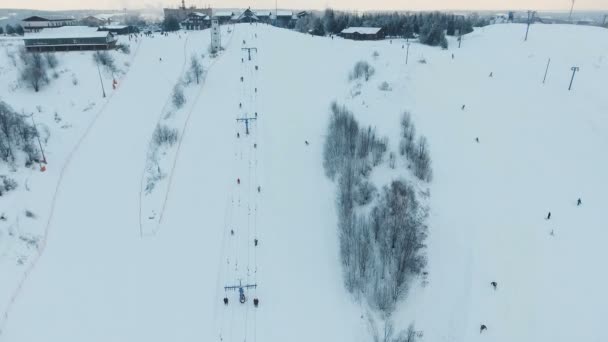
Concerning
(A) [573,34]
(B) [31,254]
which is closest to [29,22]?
(B) [31,254]

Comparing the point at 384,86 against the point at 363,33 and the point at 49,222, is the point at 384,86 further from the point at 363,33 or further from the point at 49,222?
the point at 363,33

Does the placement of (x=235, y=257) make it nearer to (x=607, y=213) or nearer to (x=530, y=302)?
(x=530, y=302)

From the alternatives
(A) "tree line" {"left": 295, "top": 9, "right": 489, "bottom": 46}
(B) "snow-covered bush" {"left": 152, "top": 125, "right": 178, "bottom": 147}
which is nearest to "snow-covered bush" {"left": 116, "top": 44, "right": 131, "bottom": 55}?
(B) "snow-covered bush" {"left": 152, "top": 125, "right": 178, "bottom": 147}

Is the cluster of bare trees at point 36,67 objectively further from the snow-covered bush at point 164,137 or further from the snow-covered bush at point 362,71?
the snow-covered bush at point 362,71

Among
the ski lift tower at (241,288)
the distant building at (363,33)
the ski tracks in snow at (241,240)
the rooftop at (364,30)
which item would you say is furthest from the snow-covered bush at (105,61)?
the rooftop at (364,30)

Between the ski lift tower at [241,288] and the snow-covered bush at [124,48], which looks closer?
the ski lift tower at [241,288]

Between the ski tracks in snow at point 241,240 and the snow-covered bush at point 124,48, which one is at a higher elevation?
the snow-covered bush at point 124,48

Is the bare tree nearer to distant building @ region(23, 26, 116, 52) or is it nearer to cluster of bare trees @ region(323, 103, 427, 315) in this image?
distant building @ region(23, 26, 116, 52)
